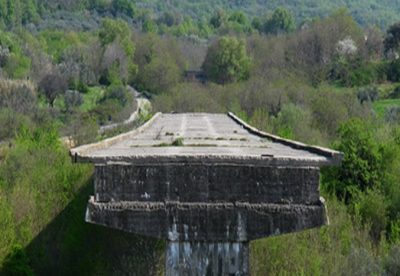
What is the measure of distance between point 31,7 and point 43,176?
104797 millimetres

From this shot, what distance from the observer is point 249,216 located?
18.5 feet

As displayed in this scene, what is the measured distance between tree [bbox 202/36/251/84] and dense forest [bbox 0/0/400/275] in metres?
0.13

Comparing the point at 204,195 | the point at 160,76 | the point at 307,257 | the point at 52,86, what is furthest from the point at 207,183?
the point at 160,76

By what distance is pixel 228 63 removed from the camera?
6366 cm

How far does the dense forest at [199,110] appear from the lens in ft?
54.2

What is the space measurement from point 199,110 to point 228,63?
2423 centimetres

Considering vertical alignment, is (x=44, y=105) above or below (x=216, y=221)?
below

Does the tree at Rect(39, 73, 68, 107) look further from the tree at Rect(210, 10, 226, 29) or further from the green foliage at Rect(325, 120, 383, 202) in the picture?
the tree at Rect(210, 10, 226, 29)

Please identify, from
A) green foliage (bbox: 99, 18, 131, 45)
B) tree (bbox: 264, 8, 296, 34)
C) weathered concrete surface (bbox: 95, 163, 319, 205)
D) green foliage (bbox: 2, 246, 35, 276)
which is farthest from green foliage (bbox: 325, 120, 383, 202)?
tree (bbox: 264, 8, 296, 34)

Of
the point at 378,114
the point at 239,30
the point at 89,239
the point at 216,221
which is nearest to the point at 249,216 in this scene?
the point at 216,221

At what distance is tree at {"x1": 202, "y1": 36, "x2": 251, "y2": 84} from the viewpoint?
63.0m

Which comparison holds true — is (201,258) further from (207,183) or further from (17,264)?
(17,264)

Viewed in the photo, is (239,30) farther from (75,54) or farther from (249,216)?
(249,216)

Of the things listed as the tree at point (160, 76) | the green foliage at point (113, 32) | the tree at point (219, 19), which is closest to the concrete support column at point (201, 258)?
the tree at point (160, 76)
